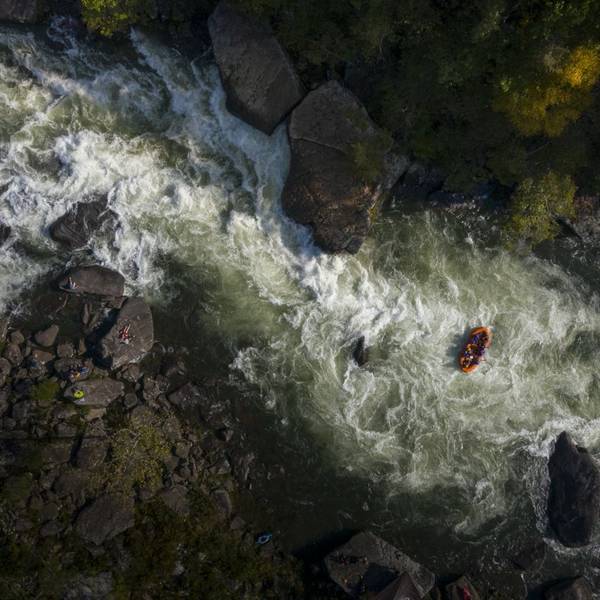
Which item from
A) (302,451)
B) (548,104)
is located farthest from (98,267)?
(548,104)

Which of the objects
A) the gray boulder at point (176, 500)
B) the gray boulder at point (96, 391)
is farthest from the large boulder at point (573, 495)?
the gray boulder at point (96, 391)

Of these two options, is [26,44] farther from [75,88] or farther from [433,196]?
[433,196]

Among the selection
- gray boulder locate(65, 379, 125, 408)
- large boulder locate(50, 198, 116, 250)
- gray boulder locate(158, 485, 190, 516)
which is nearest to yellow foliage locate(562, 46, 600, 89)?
large boulder locate(50, 198, 116, 250)

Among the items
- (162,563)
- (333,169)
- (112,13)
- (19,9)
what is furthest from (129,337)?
(19,9)

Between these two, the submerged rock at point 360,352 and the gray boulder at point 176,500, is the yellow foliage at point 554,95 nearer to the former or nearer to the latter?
the submerged rock at point 360,352

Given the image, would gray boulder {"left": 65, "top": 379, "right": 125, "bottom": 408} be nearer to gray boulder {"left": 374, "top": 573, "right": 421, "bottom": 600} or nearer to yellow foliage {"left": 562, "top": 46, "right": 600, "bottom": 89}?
gray boulder {"left": 374, "top": 573, "right": 421, "bottom": 600}
